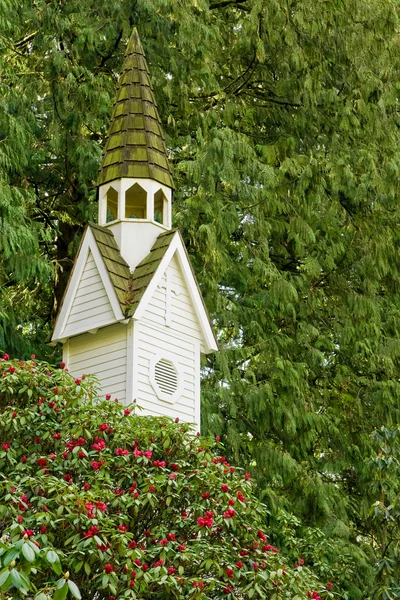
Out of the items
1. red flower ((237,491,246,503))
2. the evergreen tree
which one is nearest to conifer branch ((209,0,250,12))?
the evergreen tree

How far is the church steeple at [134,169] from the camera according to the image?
573 inches

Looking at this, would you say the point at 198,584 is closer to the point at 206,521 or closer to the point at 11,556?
the point at 206,521

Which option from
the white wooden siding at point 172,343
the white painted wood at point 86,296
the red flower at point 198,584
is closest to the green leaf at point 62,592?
the red flower at point 198,584

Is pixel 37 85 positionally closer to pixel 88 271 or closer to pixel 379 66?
pixel 88 271

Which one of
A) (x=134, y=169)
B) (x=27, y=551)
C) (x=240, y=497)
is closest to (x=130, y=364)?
(x=134, y=169)

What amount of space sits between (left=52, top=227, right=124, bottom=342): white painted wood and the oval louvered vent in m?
0.77

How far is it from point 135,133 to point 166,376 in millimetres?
3318

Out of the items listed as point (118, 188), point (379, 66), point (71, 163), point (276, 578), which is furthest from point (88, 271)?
point (379, 66)

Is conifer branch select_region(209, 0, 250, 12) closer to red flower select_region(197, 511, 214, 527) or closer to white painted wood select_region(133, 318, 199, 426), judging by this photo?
white painted wood select_region(133, 318, 199, 426)

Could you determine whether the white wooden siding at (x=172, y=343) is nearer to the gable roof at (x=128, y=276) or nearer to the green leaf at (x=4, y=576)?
the gable roof at (x=128, y=276)

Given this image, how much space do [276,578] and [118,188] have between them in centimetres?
604

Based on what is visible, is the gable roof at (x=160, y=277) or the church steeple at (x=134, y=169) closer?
the gable roof at (x=160, y=277)

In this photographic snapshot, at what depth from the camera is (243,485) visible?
36.4ft

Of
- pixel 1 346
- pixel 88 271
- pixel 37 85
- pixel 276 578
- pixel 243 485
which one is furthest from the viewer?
pixel 37 85
